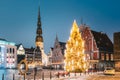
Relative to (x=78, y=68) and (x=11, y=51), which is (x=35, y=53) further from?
(x=78, y=68)

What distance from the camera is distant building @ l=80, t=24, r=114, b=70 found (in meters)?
75.9

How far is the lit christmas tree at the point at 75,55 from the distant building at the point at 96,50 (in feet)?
85.6

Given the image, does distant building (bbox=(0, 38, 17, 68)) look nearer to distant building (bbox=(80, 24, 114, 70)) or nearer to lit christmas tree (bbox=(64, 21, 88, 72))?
distant building (bbox=(80, 24, 114, 70))

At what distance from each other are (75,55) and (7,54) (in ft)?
315

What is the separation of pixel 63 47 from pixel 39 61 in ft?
190

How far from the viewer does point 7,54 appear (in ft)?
460

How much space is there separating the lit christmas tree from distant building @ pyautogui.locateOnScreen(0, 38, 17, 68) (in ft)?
299

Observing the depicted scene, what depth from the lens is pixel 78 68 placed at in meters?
49.3

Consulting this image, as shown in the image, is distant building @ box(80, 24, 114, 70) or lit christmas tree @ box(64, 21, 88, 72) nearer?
lit christmas tree @ box(64, 21, 88, 72)

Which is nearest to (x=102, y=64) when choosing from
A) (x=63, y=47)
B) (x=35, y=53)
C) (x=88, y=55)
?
(x=88, y=55)

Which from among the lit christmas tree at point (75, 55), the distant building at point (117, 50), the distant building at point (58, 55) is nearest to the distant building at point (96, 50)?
the distant building at point (58, 55)

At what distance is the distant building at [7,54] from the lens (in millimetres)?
136462

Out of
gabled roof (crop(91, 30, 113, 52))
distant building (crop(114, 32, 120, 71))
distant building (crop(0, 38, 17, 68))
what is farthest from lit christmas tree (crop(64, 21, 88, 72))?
distant building (crop(0, 38, 17, 68))

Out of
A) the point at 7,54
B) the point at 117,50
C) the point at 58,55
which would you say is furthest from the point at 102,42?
the point at 7,54
